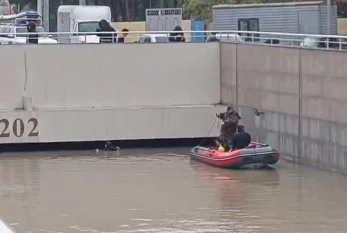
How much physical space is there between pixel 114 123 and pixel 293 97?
586 cm

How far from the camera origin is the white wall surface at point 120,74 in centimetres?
3073

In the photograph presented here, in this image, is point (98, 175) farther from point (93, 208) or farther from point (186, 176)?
point (93, 208)

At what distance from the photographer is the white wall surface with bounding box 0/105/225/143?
29.8 metres

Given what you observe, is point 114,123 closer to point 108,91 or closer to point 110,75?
point 108,91

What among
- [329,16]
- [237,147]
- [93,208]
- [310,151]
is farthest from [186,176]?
[329,16]

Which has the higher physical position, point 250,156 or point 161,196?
point 250,156

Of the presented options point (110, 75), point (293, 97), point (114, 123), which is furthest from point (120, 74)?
point (293, 97)

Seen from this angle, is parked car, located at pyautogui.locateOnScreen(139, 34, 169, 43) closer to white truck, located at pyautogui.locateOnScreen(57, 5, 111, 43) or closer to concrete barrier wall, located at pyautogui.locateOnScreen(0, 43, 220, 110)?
concrete barrier wall, located at pyautogui.locateOnScreen(0, 43, 220, 110)

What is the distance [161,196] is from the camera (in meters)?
21.8

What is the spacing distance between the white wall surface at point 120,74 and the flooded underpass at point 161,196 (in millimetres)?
2776

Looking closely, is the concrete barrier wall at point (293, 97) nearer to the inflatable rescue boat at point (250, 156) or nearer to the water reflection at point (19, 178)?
the inflatable rescue boat at point (250, 156)

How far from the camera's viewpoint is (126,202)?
822 inches

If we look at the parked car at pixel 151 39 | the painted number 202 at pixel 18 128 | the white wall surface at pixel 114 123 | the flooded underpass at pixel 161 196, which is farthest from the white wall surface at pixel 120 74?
the parked car at pixel 151 39

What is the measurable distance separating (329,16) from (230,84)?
5.67 m
